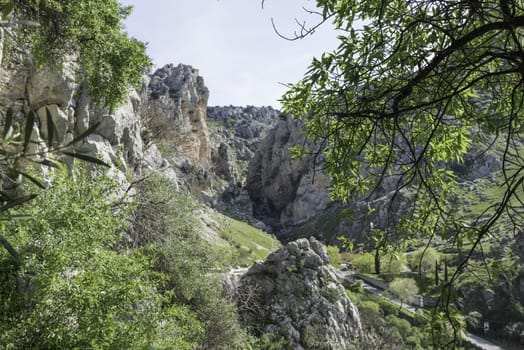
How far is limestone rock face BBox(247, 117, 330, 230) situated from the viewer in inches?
4781

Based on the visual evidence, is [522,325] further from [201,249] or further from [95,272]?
[95,272]

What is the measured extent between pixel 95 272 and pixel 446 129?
6.60 metres

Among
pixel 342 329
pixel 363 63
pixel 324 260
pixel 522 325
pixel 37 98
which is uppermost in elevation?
pixel 37 98

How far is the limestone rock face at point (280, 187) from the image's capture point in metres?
121

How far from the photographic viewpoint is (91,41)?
11.9m

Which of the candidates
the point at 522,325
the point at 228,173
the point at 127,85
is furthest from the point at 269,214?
the point at 127,85

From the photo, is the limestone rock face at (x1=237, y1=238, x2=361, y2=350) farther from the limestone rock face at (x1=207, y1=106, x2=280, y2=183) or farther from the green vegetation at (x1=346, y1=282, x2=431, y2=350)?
the limestone rock face at (x1=207, y1=106, x2=280, y2=183)

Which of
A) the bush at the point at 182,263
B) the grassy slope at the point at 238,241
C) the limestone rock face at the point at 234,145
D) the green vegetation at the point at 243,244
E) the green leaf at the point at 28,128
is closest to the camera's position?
the green leaf at the point at 28,128

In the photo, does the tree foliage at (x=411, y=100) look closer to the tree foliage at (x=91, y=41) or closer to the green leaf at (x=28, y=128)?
the green leaf at (x=28, y=128)

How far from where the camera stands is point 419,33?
3580 mm

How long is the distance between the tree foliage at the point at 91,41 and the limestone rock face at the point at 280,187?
105 meters

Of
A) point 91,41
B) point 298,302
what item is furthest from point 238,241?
point 91,41

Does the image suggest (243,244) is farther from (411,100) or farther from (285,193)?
(285,193)

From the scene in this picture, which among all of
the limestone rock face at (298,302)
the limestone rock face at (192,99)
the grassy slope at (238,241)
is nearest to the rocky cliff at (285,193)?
the limestone rock face at (192,99)
